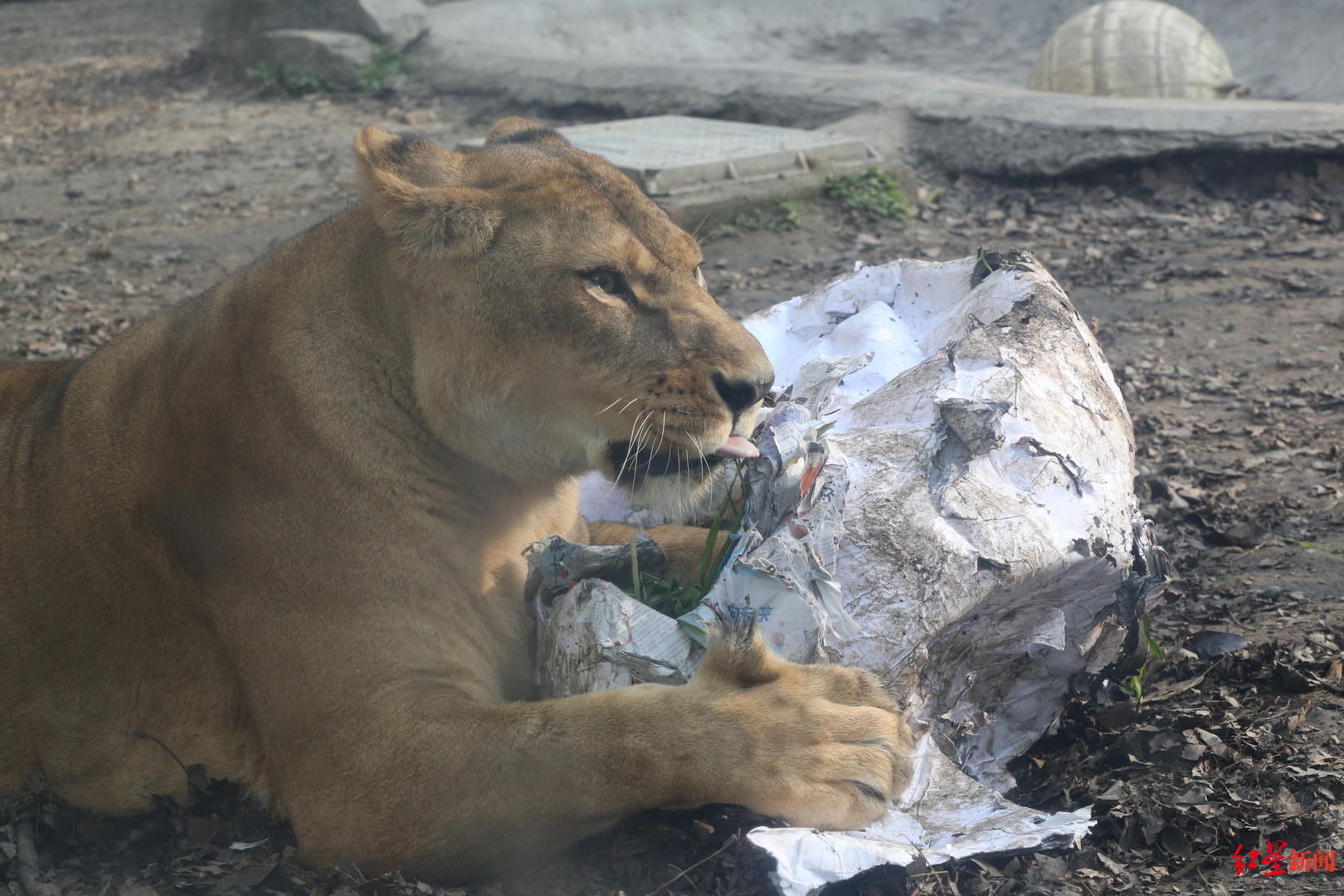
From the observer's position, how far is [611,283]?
2.88 meters

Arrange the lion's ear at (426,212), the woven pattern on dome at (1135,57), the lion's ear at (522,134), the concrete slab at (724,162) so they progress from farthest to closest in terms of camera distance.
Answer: the woven pattern on dome at (1135,57), the concrete slab at (724,162), the lion's ear at (522,134), the lion's ear at (426,212)

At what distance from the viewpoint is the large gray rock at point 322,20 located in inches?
463

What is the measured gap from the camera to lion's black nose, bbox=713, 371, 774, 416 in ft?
9.24

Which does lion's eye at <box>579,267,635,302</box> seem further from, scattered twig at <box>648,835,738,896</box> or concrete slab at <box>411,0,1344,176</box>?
concrete slab at <box>411,0,1344,176</box>

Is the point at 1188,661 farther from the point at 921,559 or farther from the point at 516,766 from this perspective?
the point at 516,766

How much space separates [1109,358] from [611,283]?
3385 mm

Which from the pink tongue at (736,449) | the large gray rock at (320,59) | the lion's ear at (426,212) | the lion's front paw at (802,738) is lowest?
the lion's front paw at (802,738)

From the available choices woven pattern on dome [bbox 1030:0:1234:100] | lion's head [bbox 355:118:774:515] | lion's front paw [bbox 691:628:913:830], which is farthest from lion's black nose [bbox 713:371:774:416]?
woven pattern on dome [bbox 1030:0:1234:100]

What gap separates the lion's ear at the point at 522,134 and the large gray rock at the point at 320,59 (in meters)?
8.50

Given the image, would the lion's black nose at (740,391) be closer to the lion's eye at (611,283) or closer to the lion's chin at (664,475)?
the lion's chin at (664,475)

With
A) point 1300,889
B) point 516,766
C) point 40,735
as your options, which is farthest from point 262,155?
point 1300,889

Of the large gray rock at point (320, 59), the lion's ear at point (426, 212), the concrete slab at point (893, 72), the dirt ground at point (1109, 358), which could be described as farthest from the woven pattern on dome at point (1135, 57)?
the lion's ear at point (426, 212)

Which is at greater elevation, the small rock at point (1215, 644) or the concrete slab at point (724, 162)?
the concrete slab at point (724, 162)

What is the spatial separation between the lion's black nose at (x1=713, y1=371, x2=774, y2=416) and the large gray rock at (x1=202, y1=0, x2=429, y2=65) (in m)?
9.92
